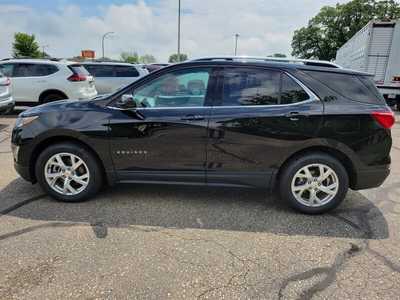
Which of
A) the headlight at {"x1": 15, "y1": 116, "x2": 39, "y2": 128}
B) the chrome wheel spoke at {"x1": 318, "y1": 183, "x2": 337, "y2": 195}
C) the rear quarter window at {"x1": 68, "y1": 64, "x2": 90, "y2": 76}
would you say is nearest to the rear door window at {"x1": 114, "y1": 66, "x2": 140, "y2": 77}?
the rear quarter window at {"x1": 68, "y1": 64, "x2": 90, "y2": 76}

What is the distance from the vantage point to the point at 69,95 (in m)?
9.55

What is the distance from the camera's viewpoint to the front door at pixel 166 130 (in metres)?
3.47

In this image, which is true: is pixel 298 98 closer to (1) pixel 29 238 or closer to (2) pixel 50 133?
(2) pixel 50 133

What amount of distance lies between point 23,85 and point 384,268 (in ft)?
33.6

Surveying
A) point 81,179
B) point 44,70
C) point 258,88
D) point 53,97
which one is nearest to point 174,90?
point 258,88

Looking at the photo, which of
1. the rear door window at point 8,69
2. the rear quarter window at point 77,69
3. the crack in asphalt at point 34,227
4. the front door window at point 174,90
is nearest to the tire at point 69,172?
the crack in asphalt at point 34,227

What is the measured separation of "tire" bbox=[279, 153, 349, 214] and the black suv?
1 cm

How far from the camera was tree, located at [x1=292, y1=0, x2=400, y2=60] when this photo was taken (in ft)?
151

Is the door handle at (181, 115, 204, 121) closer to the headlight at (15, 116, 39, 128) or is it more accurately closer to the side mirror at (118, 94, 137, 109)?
the side mirror at (118, 94, 137, 109)

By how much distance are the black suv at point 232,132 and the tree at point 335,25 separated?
161ft

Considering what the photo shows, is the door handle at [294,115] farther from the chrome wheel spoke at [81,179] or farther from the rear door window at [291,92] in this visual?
the chrome wheel spoke at [81,179]

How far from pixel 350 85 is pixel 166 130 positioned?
6.58 ft

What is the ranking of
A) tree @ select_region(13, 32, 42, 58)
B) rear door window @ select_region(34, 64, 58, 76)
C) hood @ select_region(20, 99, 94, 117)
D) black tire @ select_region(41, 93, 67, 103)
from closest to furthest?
hood @ select_region(20, 99, 94, 117), rear door window @ select_region(34, 64, 58, 76), black tire @ select_region(41, 93, 67, 103), tree @ select_region(13, 32, 42, 58)

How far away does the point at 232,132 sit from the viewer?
3439mm
